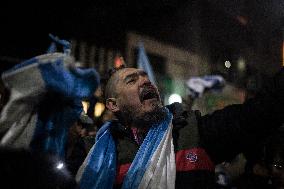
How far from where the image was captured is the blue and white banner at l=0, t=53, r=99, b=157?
1.61 metres

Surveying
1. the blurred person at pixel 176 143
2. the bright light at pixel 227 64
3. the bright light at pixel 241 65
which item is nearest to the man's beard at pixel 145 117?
the blurred person at pixel 176 143

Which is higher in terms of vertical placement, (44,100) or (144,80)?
(144,80)

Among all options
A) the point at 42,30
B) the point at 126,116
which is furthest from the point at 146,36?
the point at 126,116

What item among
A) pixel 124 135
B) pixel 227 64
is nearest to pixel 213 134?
pixel 124 135

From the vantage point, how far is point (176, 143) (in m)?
2.58

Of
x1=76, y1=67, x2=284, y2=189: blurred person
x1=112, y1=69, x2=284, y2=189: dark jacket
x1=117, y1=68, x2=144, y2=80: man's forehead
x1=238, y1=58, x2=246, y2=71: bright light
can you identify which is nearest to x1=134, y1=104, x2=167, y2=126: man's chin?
x1=76, y1=67, x2=284, y2=189: blurred person

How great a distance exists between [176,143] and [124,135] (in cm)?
45

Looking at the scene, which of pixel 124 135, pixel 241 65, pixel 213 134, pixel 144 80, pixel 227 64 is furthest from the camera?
pixel 227 64

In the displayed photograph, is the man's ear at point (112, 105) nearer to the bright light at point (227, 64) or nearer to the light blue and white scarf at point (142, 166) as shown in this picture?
the light blue and white scarf at point (142, 166)

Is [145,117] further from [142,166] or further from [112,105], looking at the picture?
[142,166]

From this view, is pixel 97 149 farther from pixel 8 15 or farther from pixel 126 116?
pixel 8 15

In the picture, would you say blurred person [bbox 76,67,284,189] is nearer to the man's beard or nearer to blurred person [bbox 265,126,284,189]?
the man's beard

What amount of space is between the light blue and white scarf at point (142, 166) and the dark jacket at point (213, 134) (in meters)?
0.09

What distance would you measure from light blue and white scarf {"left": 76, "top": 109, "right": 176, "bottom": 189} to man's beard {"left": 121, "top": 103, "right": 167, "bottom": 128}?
0.47 feet
